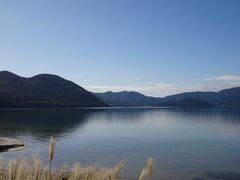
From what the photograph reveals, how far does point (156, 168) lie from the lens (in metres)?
45.4

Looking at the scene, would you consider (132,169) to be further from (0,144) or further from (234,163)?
(0,144)

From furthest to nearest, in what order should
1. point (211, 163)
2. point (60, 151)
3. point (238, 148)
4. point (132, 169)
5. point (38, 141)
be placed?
1. point (38, 141)
2. point (238, 148)
3. point (60, 151)
4. point (211, 163)
5. point (132, 169)

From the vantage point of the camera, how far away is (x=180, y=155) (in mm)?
58375

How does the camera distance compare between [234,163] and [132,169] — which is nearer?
[132,169]

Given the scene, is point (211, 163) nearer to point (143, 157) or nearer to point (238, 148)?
point (143, 157)

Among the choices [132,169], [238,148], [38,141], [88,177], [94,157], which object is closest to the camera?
[88,177]

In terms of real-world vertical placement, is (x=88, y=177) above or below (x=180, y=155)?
above

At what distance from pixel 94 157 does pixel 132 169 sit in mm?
13019

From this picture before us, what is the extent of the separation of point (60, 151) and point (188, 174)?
1104 inches

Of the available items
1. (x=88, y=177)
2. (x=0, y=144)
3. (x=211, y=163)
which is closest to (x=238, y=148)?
(x=211, y=163)

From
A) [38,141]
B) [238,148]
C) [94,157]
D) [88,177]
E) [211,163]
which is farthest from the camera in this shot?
[38,141]

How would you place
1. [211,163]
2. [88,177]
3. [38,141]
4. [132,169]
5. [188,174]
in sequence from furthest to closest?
[38,141]
[211,163]
[132,169]
[188,174]
[88,177]

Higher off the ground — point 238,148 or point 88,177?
point 88,177

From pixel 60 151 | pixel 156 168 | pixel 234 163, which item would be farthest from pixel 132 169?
Result: pixel 60 151
